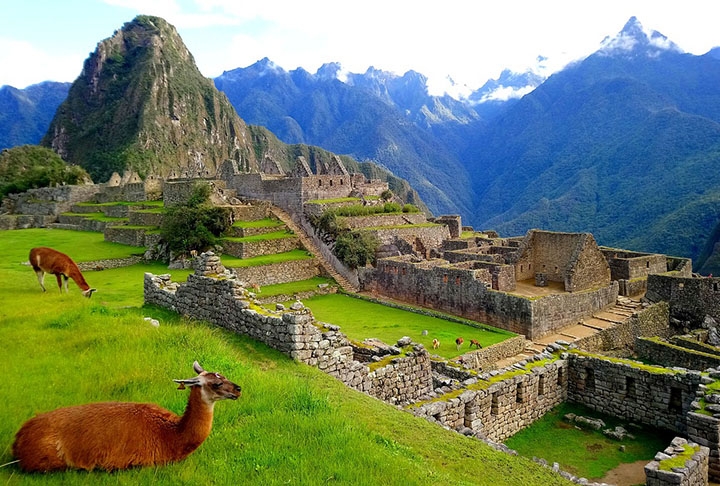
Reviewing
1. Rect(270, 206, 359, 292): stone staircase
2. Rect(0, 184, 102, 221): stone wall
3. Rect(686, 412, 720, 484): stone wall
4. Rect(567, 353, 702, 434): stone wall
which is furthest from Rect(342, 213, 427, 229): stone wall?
Rect(0, 184, 102, 221): stone wall

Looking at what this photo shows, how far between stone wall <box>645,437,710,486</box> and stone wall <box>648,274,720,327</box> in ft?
48.3

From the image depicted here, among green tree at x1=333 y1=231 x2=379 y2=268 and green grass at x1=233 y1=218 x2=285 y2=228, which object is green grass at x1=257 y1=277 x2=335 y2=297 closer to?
green tree at x1=333 y1=231 x2=379 y2=268

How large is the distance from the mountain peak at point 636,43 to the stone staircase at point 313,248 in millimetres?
131540

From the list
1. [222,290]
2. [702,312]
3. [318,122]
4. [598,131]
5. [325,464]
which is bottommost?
[702,312]

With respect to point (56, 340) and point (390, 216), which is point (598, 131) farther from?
point (56, 340)

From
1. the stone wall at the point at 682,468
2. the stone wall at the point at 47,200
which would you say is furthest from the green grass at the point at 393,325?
the stone wall at the point at 47,200

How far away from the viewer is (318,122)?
196875 millimetres

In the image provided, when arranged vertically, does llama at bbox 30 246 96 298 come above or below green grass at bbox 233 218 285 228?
below

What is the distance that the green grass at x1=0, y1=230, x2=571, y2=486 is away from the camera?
4.21 meters

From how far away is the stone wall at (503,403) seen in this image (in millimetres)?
8859

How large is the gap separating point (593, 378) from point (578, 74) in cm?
14870

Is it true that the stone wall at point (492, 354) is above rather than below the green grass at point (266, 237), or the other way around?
below

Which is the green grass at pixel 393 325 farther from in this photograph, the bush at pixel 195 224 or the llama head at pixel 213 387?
the llama head at pixel 213 387

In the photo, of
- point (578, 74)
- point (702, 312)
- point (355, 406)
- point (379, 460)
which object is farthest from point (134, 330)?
point (578, 74)
